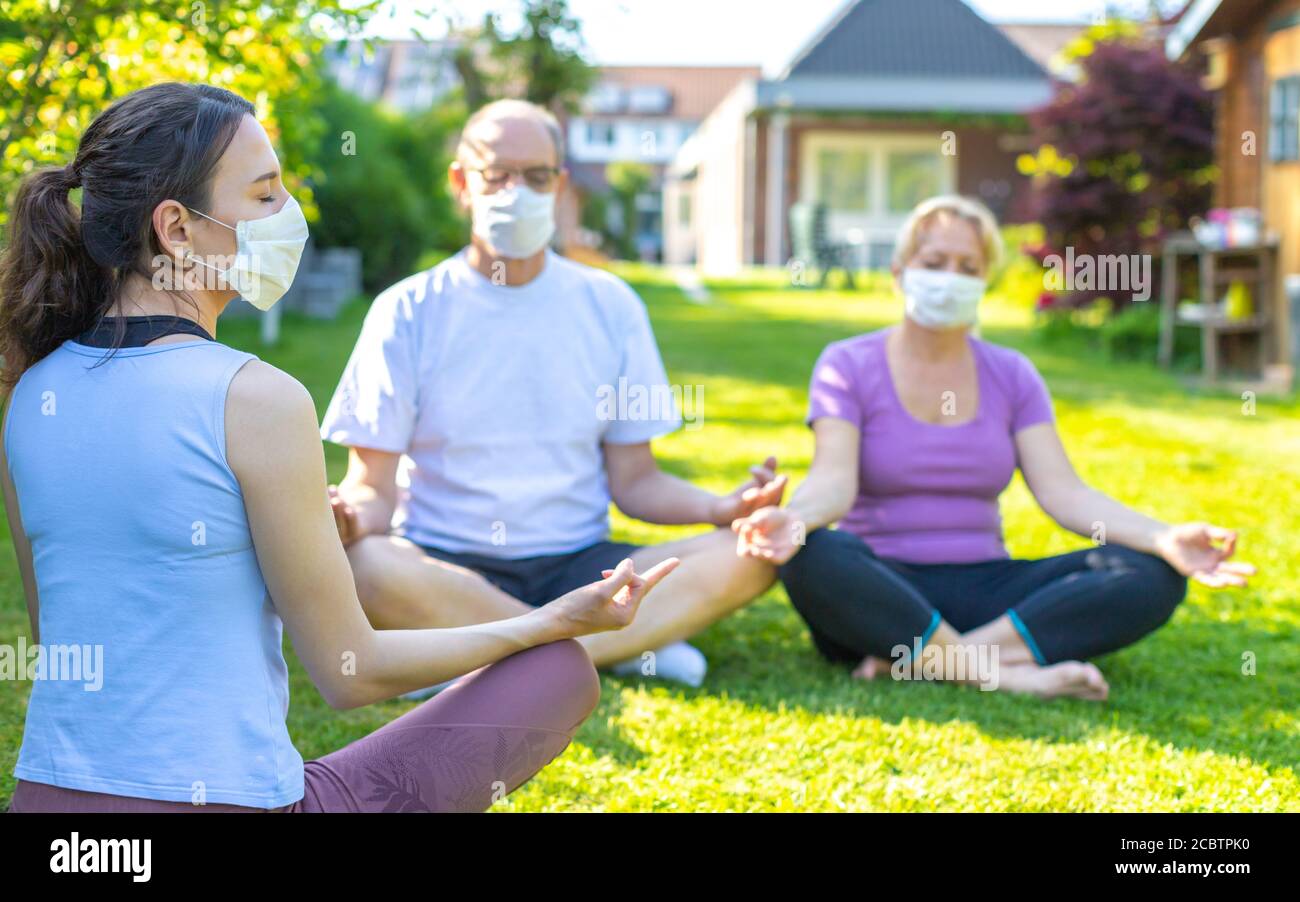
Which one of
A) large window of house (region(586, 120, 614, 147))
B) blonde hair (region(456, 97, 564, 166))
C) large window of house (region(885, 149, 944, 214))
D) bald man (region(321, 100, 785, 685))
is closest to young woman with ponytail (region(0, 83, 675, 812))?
bald man (region(321, 100, 785, 685))

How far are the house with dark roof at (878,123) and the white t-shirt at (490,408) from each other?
66.9 ft

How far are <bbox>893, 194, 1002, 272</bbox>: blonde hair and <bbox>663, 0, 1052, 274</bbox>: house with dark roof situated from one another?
19.9m

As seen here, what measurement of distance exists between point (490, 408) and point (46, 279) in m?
1.87

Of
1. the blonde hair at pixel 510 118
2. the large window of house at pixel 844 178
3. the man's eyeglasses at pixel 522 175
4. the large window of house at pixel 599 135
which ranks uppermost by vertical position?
the large window of house at pixel 599 135

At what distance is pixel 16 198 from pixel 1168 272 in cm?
1134

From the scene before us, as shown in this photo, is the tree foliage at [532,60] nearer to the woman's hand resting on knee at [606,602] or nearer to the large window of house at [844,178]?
the large window of house at [844,178]

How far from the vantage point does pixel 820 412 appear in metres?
3.93

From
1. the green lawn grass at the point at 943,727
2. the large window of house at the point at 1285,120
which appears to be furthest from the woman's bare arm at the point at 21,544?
the large window of house at the point at 1285,120

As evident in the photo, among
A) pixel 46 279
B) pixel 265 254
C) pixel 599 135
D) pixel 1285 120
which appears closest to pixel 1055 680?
pixel 265 254

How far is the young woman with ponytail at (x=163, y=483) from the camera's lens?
1781mm

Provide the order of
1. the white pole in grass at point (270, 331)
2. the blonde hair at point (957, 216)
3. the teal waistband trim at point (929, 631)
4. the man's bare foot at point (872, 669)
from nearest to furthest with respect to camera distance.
A: the teal waistband trim at point (929, 631) → the man's bare foot at point (872, 669) → the blonde hair at point (957, 216) → the white pole in grass at point (270, 331)

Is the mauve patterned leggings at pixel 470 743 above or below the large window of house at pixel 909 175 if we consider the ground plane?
below

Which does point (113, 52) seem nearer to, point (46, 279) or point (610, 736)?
point (610, 736)
